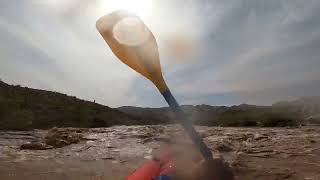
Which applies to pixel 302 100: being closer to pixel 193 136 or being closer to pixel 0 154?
pixel 0 154

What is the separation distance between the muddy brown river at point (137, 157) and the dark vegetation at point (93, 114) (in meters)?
2.59

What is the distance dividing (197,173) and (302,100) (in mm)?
16525

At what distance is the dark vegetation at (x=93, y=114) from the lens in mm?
16797

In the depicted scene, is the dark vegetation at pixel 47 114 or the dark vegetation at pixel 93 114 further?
the dark vegetation at pixel 47 114

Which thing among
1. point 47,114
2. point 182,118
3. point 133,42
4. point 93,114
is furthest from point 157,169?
point 93,114

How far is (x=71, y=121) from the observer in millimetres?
21516

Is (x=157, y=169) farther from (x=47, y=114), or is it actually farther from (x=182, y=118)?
(x=47, y=114)

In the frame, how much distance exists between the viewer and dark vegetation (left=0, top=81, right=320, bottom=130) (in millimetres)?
16797

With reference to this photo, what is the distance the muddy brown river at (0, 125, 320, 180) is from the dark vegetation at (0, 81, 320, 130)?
2.59 meters

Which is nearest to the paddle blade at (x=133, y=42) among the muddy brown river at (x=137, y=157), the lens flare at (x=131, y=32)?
the lens flare at (x=131, y=32)

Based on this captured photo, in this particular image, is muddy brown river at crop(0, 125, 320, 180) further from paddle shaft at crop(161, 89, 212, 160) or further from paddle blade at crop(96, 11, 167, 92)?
Result: paddle blade at crop(96, 11, 167, 92)

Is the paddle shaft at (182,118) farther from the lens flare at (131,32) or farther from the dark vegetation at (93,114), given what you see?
the dark vegetation at (93,114)

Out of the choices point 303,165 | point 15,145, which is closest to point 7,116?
point 15,145

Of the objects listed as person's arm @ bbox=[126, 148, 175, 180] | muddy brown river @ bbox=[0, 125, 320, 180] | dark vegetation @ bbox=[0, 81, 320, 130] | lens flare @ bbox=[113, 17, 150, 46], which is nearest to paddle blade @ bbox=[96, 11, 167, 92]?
lens flare @ bbox=[113, 17, 150, 46]
